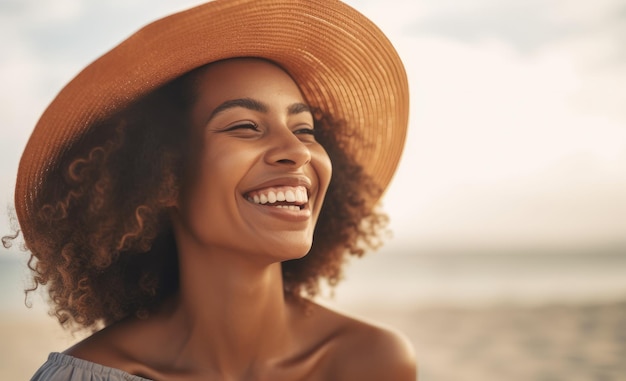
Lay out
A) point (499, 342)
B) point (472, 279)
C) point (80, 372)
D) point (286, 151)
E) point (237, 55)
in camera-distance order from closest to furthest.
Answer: point (286, 151) < point (80, 372) < point (237, 55) < point (499, 342) < point (472, 279)

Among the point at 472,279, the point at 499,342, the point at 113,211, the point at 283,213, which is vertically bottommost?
the point at 113,211

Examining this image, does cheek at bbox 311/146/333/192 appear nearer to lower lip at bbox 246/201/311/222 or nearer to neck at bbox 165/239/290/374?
lower lip at bbox 246/201/311/222

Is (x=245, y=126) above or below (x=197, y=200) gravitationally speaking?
above

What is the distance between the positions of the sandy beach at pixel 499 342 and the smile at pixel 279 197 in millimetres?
3625

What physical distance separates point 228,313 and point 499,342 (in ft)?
21.6

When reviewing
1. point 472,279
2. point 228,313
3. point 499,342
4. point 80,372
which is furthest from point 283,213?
point 472,279

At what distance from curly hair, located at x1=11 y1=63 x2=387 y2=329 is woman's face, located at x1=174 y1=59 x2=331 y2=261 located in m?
0.10

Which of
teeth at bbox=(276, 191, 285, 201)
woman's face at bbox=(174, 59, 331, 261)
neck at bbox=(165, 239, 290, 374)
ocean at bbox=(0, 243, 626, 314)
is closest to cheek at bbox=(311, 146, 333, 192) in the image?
woman's face at bbox=(174, 59, 331, 261)

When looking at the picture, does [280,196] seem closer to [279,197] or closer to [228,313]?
[279,197]

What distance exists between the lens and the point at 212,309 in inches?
110

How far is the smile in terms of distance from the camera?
8.39ft

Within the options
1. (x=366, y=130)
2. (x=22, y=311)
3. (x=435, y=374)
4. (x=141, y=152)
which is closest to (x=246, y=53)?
(x=141, y=152)

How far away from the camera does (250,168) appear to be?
2.57m

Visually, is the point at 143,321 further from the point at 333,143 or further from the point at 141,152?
the point at 333,143
